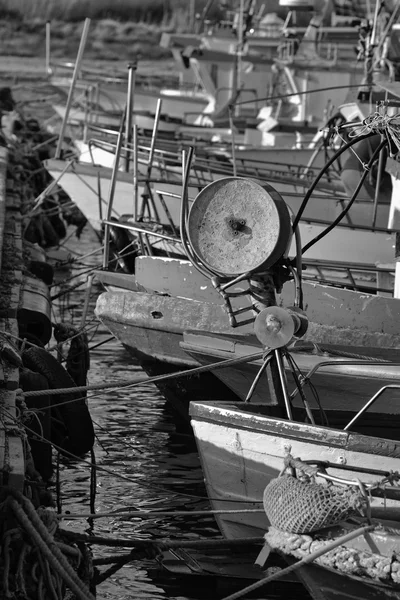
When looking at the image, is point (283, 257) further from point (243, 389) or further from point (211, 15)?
point (211, 15)

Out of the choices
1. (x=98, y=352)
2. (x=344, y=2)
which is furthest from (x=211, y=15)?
(x=98, y=352)

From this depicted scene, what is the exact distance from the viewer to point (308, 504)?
597 centimetres

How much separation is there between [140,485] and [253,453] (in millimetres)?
2181

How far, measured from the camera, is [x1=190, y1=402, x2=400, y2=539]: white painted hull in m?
6.55

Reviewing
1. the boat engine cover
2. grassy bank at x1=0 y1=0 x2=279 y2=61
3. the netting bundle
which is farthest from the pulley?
grassy bank at x1=0 y1=0 x2=279 y2=61

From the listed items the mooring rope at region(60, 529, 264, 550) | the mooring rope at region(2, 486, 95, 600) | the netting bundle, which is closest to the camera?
the mooring rope at region(2, 486, 95, 600)

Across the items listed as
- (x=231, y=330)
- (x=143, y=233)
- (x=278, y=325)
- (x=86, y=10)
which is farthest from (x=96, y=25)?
(x=278, y=325)

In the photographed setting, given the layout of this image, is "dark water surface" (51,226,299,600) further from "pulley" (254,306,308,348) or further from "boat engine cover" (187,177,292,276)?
"boat engine cover" (187,177,292,276)

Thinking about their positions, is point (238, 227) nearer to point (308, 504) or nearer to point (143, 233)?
point (308, 504)

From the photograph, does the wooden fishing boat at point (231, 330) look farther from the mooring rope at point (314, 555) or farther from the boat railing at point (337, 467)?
the mooring rope at point (314, 555)

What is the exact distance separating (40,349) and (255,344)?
159cm

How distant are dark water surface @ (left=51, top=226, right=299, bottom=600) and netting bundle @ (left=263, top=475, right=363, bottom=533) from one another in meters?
1.38

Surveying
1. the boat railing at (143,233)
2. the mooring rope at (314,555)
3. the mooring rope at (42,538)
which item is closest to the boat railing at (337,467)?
the mooring rope at (314,555)

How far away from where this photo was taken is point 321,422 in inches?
326
